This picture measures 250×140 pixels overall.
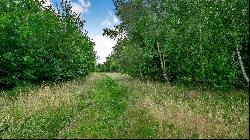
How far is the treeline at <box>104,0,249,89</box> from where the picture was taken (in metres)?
19.5

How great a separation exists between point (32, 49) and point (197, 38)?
1287 cm

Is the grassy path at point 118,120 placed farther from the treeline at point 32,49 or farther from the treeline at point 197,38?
the treeline at point 32,49

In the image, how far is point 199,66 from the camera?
23141mm

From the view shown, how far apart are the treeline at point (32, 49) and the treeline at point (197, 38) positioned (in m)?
7.02

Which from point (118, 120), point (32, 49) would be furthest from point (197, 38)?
point (32, 49)

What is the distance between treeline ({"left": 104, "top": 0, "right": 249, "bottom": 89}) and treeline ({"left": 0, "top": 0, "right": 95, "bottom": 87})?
7024 mm

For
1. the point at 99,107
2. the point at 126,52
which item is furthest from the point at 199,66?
the point at 126,52

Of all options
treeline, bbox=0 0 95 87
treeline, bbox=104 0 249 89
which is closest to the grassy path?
treeline, bbox=104 0 249 89

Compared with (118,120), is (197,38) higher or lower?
higher

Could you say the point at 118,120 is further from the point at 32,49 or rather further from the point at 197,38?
the point at 32,49

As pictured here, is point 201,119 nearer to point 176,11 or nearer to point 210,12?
point 210,12

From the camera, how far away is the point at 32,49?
1153 inches

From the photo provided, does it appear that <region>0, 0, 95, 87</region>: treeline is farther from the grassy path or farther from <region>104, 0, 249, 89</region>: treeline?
the grassy path

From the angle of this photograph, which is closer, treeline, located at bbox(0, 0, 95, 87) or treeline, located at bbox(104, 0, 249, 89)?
treeline, located at bbox(104, 0, 249, 89)
